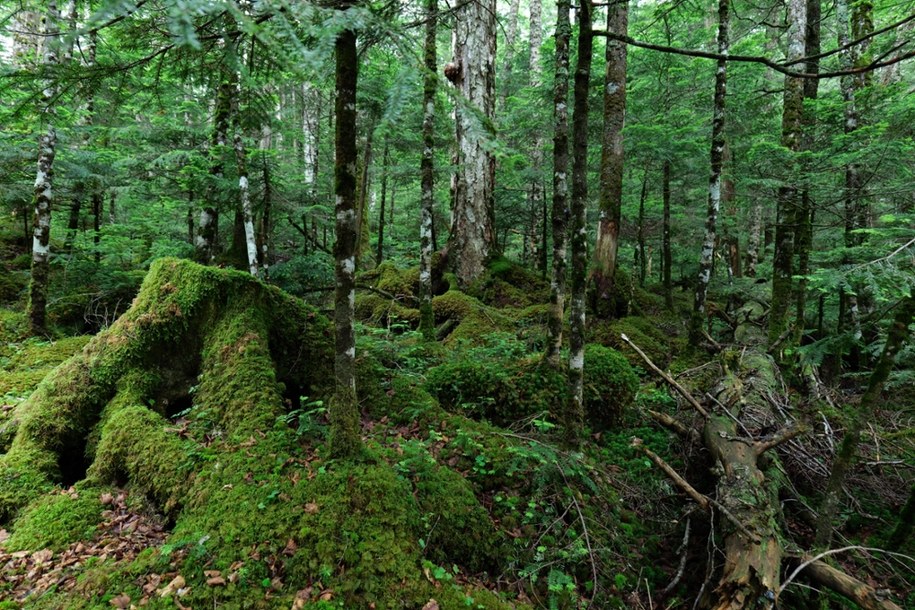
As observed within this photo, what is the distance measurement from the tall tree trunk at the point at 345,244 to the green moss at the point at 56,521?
1971 mm

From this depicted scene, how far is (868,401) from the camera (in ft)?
11.3

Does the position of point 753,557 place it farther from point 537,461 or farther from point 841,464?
point 537,461

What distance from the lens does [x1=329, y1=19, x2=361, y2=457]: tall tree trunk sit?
10.6 ft

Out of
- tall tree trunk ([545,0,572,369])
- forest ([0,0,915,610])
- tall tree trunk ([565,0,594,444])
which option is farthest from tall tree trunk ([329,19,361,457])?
tall tree trunk ([545,0,572,369])

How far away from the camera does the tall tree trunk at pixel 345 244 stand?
10.6ft

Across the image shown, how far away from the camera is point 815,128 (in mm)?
8695

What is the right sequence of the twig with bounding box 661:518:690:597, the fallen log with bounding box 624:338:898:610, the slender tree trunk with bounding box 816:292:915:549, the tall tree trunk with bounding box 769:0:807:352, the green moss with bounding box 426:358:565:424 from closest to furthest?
the fallen log with bounding box 624:338:898:610 → the slender tree trunk with bounding box 816:292:915:549 → the twig with bounding box 661:518:690:597 → the green moss with bounding box 426:358:565:424 → the tall tree trunk with bounding box 769:0:807:352

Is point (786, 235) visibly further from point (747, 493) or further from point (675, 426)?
point (747, 493)

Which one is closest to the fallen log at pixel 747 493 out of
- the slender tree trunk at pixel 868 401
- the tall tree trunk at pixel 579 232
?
the slender tree trunk at pixel 868 401

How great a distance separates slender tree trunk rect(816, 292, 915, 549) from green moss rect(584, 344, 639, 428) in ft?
8.34

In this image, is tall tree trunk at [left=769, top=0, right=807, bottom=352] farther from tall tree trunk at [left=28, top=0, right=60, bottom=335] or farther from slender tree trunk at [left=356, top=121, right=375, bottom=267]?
tall tree trunk at [left=28, top=0, right=60, bottom=335]

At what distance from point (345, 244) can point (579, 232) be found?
2.87 meters

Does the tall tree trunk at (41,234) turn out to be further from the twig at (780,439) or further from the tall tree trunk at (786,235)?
the tall tree trunk at (786,235)

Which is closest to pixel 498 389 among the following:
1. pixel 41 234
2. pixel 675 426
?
pixel 675 426
